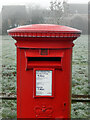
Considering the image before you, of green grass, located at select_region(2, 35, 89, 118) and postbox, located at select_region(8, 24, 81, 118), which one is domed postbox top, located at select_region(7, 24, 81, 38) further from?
green grass, located at select_region(2, 35, 89, 118)

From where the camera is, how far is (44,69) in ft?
6.78

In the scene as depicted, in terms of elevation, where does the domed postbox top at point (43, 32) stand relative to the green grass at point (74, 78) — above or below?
above

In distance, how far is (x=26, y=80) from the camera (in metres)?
2.16

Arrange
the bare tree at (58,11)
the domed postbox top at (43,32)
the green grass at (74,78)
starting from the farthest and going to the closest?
the bare tree at (58,11)
the green grass at (74,78)
the domed postbox top at (43,32)

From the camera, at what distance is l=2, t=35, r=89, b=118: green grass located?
11.4 ft

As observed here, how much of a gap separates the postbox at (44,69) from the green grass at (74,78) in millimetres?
1251

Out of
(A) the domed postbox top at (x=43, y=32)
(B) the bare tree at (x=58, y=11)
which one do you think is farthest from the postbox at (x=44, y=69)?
(B) the bare tree at (x=58, y=11)

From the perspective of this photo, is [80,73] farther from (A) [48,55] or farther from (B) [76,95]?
(A) [48,55]

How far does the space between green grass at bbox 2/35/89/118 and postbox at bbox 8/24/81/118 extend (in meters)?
1.25

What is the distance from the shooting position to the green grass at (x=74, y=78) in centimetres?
348

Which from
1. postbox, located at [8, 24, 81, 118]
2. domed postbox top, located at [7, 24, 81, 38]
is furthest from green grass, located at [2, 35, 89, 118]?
→ domed postbox top, located at [7, 24, 81, 38]

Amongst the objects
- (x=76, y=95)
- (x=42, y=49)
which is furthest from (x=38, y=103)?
(x=76, y=95)

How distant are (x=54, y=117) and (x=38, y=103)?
0.83ft

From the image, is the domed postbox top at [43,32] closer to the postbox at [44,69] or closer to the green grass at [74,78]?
the postbox at [44,69]
